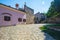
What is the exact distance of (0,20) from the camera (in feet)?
53.4

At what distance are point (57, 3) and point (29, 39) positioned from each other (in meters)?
13.8

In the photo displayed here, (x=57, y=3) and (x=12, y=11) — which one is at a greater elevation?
(x=57, y=3)

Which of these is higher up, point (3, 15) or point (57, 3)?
point (57, 3)

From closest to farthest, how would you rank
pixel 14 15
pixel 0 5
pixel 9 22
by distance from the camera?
pixel 0 5
pixel 9 22
pixel 14 15

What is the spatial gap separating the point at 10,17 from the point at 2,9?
2.59 meters

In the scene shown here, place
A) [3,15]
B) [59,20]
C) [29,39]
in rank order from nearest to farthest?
[29,39], [3,15], [59,20]

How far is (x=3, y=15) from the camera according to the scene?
54.9 ft

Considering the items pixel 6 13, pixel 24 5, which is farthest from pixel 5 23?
pixel 24 5

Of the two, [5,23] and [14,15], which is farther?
[14,15]

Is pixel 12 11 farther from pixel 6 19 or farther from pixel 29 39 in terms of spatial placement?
pixel 29 39

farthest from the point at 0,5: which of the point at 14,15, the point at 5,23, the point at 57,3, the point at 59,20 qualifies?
the point at 59,20

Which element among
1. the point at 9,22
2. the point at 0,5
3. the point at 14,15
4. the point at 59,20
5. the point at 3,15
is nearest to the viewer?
the point at 0,5

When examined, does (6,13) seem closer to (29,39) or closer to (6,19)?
(6,19)

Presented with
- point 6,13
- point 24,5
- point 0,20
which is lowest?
point 0,20
